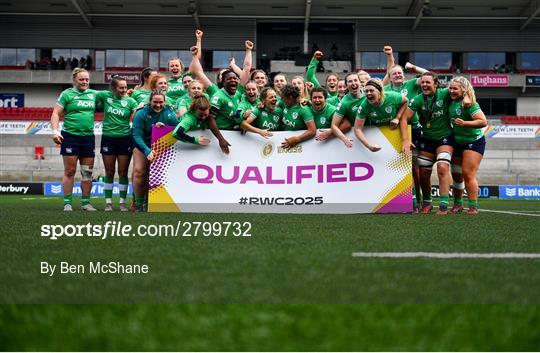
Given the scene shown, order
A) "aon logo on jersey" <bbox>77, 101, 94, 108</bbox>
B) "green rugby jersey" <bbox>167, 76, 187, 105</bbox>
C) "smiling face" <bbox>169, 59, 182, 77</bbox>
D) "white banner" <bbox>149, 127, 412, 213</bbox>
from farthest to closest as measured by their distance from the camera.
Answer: "green rugby jersey" <bbox>167, 76, 187, 105</bbox>, "smiling face" <bbox>169, 59, 182, 77</bbox>, "aon logo on jersey" <bbox>77, 101, 94, 108</bbox>, "white banner" <bbox>149, 127, 412, 213</bbox>

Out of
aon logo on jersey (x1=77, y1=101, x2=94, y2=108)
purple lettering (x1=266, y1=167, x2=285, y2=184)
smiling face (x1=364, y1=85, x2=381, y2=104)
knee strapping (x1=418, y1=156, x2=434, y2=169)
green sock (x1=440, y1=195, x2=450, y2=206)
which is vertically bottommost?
green sock (x1=440, y1=195, x2=450, y2=206)

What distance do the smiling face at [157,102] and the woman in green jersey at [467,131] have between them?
145 inches

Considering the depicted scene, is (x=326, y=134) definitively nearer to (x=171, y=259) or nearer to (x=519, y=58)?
(x=171, y=259)

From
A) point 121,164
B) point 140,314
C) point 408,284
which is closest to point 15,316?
point 140,314

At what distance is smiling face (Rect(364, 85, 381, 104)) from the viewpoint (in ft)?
22.7

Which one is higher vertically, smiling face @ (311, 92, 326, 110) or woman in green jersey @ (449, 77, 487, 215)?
smiling face @ (311, 92, 326, 110)

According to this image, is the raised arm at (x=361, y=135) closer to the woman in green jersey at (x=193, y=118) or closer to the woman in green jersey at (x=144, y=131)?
the woman in green jersey at (x=193, y=118)

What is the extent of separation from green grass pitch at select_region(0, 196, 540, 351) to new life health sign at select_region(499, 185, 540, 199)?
16599 mm

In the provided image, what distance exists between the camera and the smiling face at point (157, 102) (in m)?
7.52

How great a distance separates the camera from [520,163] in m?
22.7

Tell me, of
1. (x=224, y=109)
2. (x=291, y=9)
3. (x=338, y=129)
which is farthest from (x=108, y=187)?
(x=291, y=9)

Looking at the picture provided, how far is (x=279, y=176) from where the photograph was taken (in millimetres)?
7418

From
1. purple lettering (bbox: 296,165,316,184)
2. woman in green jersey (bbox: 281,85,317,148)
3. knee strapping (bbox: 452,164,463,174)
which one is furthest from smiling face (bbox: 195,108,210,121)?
knee strapping (bbox: 452,164,463,174)

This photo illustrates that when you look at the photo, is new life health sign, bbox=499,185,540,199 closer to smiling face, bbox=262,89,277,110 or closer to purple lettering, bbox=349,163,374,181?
purple lettering, bbox=349,163,374,181
